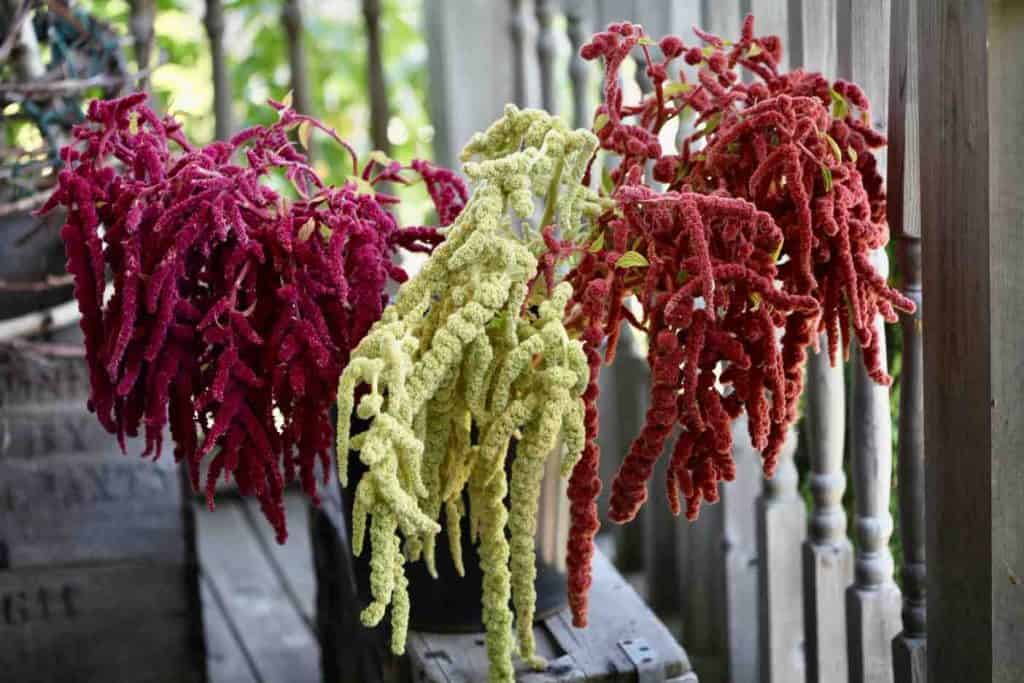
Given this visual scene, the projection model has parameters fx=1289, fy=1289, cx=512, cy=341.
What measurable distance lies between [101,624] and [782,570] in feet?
3.03

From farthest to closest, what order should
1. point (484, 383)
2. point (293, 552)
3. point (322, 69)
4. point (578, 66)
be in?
point (322, 69), point (293, 552), point (578, 66), point (484, 383)

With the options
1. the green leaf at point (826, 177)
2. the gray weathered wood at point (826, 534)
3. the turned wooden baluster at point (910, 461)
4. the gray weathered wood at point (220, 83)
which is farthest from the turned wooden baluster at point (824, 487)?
the gray weathered wood at point (220, 83)

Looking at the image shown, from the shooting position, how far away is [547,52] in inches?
85.3

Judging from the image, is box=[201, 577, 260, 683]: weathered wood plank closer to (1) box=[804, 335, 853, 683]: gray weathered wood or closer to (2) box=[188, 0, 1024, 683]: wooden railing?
(2) box=[188, 0, 1024, 683]: wooden railing

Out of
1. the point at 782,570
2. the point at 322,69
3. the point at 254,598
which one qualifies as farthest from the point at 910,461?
the point at 322,69

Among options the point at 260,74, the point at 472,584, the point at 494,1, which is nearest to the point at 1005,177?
the point at 472,584

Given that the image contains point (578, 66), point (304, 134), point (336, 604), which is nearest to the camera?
point (304, 134)

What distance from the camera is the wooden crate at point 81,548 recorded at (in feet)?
5.76

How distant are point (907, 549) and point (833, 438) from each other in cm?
18

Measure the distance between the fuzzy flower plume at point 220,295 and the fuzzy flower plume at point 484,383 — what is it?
102 millimetres

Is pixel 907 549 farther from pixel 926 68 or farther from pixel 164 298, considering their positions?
pixel 164 298

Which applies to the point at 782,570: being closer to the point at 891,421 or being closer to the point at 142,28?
the point at 891,421

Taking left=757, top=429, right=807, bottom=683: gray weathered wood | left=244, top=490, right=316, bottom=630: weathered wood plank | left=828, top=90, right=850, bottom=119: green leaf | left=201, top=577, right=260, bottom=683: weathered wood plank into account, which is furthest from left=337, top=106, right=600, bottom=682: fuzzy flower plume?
left=244, top=490, right=316, bottom=630: weathered wood plank

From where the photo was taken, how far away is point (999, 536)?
108 cm
